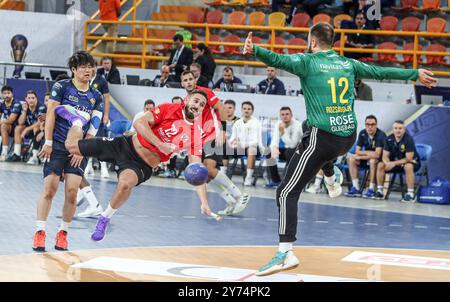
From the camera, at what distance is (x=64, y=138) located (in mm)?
9172

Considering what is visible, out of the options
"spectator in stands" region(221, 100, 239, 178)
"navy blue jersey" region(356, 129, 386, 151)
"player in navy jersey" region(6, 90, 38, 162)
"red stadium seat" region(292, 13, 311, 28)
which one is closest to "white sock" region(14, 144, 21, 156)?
"player in navy jersey" region(6, 90, 38, 162)

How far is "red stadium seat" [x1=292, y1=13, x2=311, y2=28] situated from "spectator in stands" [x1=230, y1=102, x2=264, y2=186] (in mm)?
5604

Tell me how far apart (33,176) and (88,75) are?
7.55m

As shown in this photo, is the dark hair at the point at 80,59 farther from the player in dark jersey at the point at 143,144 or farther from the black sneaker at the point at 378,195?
the black sneaker at the point at 378,195

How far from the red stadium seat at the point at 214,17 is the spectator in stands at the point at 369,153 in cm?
775

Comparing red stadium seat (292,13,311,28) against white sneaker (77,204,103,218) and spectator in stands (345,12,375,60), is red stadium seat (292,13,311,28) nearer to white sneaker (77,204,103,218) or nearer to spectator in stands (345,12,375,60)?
spectator in stands (345,12,375,60)

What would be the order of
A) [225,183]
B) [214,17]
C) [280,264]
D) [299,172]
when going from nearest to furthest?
[280,264] < [299,172] < [225,183] < [214,17]

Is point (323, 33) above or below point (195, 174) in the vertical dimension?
above

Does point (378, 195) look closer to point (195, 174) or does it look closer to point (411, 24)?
point (411, 24)

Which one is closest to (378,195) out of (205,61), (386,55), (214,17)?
(205,61)

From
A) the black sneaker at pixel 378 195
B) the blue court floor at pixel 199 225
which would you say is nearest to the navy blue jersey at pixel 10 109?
the blue court floor at pixel 199 225

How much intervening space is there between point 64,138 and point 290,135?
8.08 m

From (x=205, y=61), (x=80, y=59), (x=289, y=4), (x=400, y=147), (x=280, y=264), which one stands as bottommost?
(x=280, y=264)
